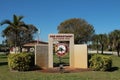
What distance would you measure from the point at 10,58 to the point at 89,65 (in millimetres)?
6753

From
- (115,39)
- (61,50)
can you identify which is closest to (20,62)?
(61,50)

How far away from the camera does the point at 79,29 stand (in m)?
70.2

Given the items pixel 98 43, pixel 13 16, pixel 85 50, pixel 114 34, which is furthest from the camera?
pixel 98 43

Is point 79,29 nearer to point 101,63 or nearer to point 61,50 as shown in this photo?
point 61,50

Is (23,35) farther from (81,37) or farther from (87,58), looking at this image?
(87,58)

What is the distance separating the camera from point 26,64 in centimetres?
2242

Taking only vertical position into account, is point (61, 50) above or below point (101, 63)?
above

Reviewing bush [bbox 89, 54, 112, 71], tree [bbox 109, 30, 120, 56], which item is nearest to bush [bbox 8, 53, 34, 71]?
bush [bbox 89, 54, 112, 71]

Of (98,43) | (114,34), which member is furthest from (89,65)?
(98,43)

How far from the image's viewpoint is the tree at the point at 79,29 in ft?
231

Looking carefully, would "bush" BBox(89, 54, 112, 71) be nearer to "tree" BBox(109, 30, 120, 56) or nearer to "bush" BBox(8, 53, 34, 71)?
"bush" BBox(8, 53, 34, 71)

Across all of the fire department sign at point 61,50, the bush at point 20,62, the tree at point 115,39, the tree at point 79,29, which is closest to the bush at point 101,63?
the fire department sign at point 61,50

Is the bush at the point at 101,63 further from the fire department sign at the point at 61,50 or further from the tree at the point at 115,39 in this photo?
the tree at the point at 115,39

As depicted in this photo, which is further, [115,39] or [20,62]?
[115,39]
